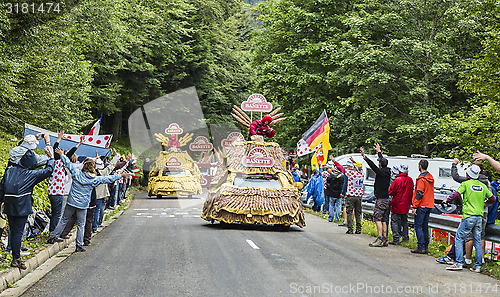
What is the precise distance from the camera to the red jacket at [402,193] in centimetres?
1249

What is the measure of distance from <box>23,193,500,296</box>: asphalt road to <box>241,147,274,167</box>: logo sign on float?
10.1ft

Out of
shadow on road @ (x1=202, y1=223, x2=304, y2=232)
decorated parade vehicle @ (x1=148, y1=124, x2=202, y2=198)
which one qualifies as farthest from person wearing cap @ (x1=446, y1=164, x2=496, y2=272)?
decorated parade vehicle @ (x1=148, y1=124, x2=202, y2=198)

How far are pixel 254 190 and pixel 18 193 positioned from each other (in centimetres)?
787

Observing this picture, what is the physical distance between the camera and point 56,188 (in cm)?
1121

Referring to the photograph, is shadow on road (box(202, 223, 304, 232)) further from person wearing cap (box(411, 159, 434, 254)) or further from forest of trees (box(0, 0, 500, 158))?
forest of trees (box(0, 0, 500, 158))

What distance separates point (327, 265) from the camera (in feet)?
30.7

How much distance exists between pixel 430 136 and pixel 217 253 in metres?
17.5

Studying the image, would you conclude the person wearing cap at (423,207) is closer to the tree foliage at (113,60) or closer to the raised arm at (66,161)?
the raised arm at (66,161)

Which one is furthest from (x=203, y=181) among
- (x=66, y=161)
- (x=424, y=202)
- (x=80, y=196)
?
(x=66, y=161)

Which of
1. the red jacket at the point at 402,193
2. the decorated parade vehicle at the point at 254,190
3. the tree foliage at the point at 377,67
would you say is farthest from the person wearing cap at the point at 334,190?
the tree foliage at the point at 377,67

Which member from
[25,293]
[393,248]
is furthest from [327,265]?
[25,293]

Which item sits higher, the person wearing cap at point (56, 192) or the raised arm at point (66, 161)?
the raised arm at point (66, 161)

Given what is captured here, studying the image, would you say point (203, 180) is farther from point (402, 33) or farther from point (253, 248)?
point (253, 248)

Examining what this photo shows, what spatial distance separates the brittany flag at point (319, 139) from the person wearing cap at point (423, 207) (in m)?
8.43
